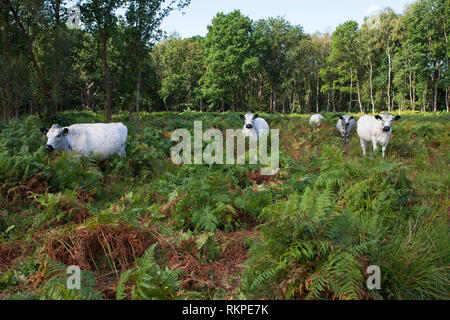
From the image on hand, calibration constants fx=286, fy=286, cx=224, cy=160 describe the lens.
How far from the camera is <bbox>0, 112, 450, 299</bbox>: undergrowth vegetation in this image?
284cm

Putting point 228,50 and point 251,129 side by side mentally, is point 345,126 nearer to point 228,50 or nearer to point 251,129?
point 251,129

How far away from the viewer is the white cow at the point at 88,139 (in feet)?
27.8

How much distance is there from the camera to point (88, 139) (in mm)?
9055

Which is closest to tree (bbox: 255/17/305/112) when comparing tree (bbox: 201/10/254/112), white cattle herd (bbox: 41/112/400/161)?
tree (bbox: 201/10/254/112)

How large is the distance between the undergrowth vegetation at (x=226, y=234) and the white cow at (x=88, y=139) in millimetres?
876

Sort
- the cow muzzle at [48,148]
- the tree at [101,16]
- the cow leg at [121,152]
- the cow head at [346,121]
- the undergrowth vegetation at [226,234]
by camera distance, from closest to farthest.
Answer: the undergrowth vegetation at [226,234], the cow muzzle at [48,148], the cow leg at [121,152], the cow head at [346,121], the tree at [101,16]

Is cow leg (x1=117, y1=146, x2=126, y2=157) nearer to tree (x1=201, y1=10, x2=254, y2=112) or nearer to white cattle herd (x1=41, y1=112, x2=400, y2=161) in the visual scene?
white cattle herd (x1=41, y1=112, x2=400, y2=161)

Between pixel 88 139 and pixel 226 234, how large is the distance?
21.1ft

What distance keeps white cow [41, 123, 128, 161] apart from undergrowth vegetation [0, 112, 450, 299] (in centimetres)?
88

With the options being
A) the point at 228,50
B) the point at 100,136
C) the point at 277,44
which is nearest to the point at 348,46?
the point at 277,44

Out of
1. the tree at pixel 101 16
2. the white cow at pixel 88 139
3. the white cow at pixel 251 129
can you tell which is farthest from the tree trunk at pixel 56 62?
the white cow at pixel 251 129

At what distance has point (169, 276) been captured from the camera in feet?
9.62

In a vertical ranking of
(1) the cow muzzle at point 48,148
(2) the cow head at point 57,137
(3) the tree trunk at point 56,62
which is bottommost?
(1) the cow muzzle at point 48,148

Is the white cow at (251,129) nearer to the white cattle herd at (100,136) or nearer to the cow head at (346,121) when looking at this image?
the white cattle herd at (100,136)
